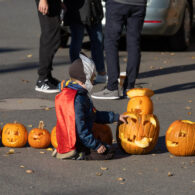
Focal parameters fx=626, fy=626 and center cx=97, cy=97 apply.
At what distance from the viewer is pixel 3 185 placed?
480 centimetres

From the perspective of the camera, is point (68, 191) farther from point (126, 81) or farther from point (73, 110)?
point (126, 81)

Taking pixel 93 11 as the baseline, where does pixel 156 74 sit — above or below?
below

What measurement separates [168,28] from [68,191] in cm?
715

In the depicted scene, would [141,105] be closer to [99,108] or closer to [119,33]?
[99,108]

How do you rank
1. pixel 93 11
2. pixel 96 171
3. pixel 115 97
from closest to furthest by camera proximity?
pixel 96 171 < pixel 115 97 < pixel 93 11

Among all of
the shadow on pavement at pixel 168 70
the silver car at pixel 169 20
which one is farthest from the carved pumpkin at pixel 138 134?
the silver car at pixel 169 20

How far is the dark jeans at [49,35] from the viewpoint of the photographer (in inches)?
325

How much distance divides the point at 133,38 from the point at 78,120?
2.95 meters

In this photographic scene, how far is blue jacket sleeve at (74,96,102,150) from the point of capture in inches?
212

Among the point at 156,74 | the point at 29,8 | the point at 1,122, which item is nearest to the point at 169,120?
the point at 1,122

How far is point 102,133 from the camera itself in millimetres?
5785

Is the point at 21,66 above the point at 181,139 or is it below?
below

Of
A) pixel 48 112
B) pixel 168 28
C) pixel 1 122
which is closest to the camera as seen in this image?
pixel 1 122

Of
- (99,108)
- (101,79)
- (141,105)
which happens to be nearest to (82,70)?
(141,105)
